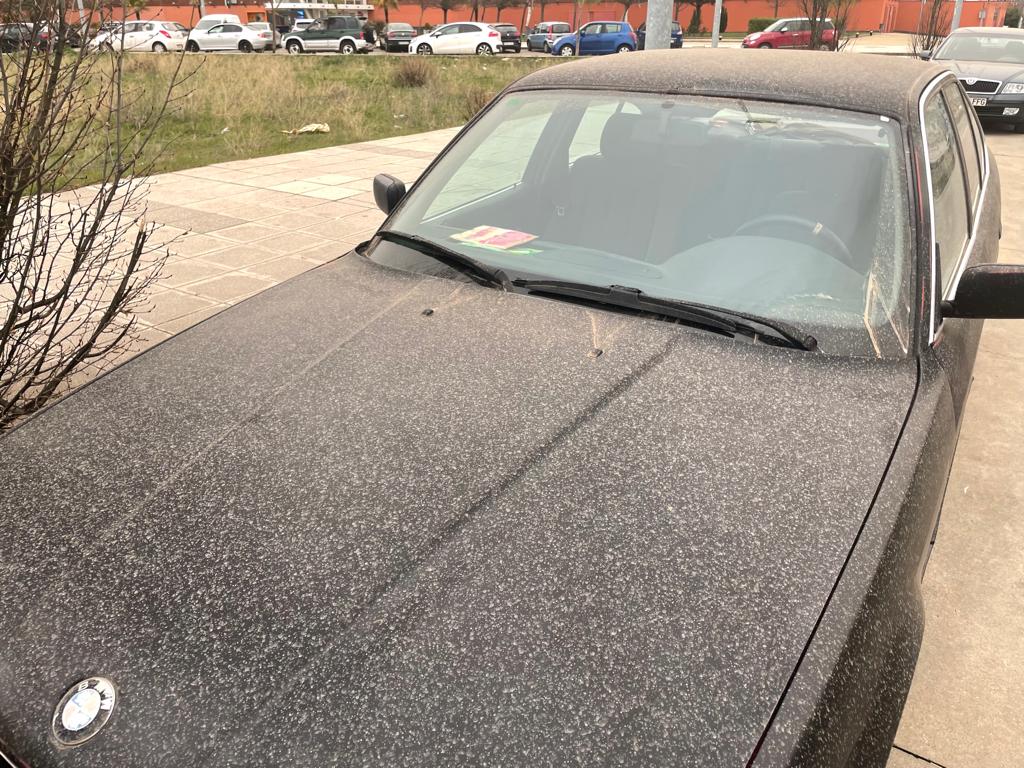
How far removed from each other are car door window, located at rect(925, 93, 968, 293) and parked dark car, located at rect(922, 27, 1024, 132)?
31.6 ft

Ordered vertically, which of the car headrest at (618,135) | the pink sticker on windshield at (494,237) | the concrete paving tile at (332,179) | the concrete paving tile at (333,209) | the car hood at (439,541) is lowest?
the concrete paving tile at (333,209)

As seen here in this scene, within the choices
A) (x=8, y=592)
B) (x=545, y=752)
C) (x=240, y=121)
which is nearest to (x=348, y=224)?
(x=8, y=592)

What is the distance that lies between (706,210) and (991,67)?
1247 cm

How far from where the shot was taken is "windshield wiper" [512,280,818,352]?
199 centimetres

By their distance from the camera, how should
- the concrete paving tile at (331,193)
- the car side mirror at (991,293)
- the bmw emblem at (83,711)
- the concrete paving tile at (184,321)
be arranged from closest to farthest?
the bmw emblem at (83,711) → the car side mirror at (991,293) → the concrete paving tile at (184,321) → the concrete paving tile at (331,193)

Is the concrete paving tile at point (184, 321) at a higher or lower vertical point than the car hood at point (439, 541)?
lower

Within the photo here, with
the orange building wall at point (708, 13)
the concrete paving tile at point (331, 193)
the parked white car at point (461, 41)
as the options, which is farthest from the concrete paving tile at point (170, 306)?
the orange building wall at point (708, 13)

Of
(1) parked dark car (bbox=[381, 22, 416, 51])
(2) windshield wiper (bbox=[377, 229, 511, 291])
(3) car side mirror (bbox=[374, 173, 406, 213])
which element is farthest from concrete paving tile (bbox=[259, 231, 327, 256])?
(1) parked dark car (bbox=[381, 22, 416, 51])

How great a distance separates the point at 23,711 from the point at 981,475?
129 inches

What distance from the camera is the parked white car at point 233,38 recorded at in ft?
105

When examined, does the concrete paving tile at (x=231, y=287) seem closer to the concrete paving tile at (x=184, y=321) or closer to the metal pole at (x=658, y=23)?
the concrete paving tile at (x=184, y=321)

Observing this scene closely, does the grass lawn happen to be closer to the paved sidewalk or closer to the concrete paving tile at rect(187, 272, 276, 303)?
the paved sidewalk

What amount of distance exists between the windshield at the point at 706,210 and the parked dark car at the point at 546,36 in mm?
34510

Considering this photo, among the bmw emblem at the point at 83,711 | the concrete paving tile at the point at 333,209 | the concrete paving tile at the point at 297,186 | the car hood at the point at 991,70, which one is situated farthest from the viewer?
the car hood at the point at 991,70
